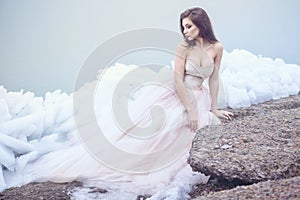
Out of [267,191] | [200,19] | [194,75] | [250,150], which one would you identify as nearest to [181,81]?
[194,75]

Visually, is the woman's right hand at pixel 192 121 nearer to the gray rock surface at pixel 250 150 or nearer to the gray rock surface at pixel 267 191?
the gray rock surface at pixel 250 150

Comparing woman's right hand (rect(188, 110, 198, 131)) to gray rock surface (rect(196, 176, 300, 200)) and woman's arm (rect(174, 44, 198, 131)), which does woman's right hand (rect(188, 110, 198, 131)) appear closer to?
woman's arm (rect(174, 44, 198, 131))

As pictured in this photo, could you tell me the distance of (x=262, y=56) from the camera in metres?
2.48

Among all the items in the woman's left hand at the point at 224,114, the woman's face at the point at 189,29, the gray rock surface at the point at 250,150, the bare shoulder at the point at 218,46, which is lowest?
the woman's left hand at the point at 224,114

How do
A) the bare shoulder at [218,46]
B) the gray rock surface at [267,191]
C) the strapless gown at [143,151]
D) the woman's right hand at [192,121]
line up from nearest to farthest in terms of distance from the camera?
the gray rock surface at [267,191] < the strapless gown at [143,151] < the woman's right hand at [192,121] < the bare shoulder at [218,46]

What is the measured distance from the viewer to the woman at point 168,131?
6.36 feet

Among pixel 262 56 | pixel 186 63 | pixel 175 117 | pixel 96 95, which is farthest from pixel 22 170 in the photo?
pixel 262 56

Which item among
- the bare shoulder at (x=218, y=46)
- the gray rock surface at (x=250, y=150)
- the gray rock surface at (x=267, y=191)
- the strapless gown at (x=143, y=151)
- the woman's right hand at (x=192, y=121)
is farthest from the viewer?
the bare shoulder at (x=218, y=46)

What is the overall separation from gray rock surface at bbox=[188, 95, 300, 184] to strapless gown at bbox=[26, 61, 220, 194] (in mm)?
151

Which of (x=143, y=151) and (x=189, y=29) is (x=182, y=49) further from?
→ (x=143, y=151)

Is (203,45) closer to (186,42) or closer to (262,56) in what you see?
(186,42)

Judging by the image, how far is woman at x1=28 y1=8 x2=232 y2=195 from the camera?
6.36 ft

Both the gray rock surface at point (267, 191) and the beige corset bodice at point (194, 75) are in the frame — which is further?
the beige corset bodice at point (194, 75)

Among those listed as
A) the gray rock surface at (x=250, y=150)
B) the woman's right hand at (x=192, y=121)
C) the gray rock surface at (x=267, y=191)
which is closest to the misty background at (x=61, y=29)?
the woman's right hand at (x=192, y=121)
